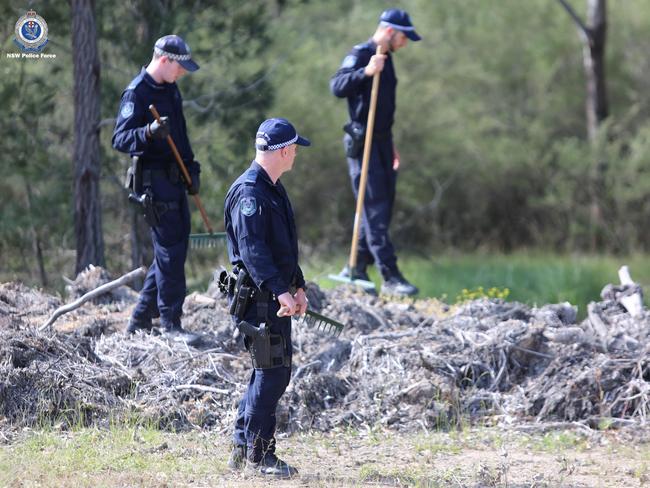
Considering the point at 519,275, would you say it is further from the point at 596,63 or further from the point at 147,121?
the point at 147,121

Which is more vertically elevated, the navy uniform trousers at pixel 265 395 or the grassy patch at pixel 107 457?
the navy uniform trousers at pixel 265 395

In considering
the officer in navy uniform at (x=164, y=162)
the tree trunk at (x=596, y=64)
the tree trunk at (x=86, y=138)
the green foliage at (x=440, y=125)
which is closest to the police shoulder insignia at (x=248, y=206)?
the officer in navy uniform at (x=164, y=162)

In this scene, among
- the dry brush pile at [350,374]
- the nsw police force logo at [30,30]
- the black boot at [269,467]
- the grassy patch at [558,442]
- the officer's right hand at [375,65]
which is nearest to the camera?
the black boot at [269,467]

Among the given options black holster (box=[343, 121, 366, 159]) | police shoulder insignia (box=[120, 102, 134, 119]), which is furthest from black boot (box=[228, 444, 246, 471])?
black holster (box=[343, 121, 366, 159])

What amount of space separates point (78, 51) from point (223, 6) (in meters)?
2.25

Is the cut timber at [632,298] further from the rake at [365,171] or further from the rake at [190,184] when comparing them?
the rake at [190,184]

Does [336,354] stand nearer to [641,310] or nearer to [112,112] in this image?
[641,310]

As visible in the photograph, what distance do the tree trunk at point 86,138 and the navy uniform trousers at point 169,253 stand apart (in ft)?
11.8

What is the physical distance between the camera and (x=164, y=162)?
316 inches

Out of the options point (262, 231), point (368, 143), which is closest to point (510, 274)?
point (368, 143)

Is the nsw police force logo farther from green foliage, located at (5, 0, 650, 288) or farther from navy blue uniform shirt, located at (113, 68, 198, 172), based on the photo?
navy blue uniform shirt, located at (113, 68, 198, 172)

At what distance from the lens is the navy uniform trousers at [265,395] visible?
6043 millimetres

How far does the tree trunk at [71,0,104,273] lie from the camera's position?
11531 millimetres

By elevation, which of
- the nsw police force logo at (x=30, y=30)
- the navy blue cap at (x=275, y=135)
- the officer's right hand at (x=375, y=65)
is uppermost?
the nsw police force logo at (x=30, y=30)
